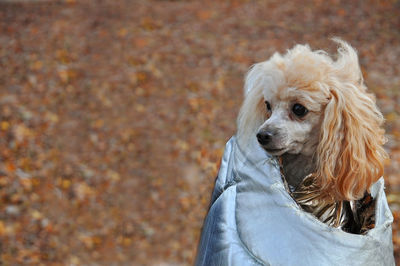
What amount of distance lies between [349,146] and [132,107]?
3828 millimetres

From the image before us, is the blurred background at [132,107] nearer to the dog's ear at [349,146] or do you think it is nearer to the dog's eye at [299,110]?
the dog's ear at [349,146]

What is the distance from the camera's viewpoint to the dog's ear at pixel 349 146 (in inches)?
86.4

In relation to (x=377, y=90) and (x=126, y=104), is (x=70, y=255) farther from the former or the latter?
(x=377, y=90)

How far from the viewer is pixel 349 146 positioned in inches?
88.4

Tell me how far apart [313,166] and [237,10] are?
6.75 m

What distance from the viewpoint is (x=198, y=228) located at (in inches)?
163

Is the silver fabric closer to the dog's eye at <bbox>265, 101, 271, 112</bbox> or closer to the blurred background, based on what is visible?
the dog's eye at <bbox>265, 101, 271, 112</bbox>

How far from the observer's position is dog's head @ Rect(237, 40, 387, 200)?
7.29 feet

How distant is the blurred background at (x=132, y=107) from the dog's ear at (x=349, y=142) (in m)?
1.69

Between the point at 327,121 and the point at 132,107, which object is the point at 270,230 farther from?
the point at 132,107

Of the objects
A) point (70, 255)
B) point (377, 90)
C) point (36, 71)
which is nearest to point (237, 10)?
point (377, 90)

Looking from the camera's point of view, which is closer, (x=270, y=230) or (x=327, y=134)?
(x=270, y=230)

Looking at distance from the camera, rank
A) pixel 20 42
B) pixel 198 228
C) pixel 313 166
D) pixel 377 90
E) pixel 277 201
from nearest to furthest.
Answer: pixel 277 201, pixel 313 166, pixel 198 228, pixel 377 90, pixel 20 42

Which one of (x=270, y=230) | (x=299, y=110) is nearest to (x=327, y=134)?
(x=299, y=110)
